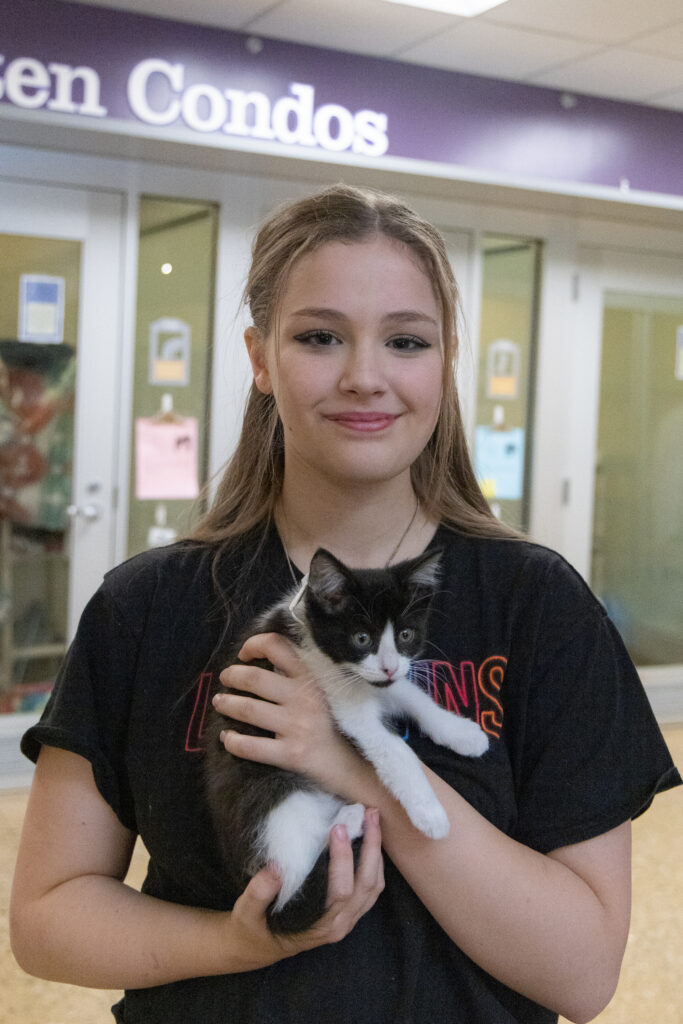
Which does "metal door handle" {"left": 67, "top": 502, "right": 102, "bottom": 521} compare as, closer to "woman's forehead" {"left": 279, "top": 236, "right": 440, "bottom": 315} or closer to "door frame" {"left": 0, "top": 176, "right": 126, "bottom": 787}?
"door frame" {"left": 0, "top": 176, "right": 126, "bottom": 787}

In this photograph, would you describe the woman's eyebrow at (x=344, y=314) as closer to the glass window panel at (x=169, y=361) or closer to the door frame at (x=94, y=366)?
the door frame at (x=94, y=366)

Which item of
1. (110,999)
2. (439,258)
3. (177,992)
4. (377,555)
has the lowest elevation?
(110,999)

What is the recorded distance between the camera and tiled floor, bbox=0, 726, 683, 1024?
2.83 metres

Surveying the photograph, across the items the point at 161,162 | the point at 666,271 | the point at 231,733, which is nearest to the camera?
the point at 231,733

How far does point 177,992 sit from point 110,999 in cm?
201

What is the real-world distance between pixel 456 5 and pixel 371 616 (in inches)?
154

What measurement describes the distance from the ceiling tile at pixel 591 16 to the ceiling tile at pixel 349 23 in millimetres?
288

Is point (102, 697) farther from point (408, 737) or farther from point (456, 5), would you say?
point (456, 5)

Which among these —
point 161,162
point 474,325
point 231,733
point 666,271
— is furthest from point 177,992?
point 666,271

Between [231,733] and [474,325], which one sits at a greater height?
[474,325]

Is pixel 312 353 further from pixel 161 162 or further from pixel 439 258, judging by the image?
pixel 161 162

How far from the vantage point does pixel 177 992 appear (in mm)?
1105

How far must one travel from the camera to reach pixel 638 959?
3.17m

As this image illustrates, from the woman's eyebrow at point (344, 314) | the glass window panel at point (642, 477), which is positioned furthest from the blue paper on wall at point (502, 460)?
the woman's eyebrow at point (344, 314)
